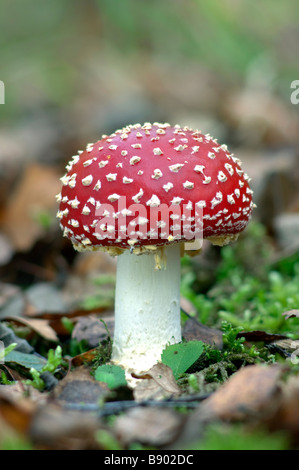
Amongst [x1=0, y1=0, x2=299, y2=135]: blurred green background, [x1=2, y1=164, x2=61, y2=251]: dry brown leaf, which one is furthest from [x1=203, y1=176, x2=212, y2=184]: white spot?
[x1=0, y1=0, x2=299, y2=135]: blurred green background

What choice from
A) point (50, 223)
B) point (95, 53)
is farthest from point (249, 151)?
point (95, 53)

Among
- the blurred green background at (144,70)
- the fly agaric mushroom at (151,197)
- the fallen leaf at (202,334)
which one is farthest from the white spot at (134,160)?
the blurred green background at (144,70)

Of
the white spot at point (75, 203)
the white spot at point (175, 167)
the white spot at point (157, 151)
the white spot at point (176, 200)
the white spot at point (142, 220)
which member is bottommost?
the white spot at point (142, 220)

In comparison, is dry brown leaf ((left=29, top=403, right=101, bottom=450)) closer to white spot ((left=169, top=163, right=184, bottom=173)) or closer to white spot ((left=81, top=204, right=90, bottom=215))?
white spot ((left=81, top=204, right=90, bottom=215))

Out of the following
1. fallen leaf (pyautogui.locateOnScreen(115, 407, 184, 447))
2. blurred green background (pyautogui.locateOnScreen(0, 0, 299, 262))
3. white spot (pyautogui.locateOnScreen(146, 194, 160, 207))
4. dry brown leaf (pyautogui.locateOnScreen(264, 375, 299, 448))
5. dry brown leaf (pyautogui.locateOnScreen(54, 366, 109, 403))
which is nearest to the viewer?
dry brown leaf (pyautogui.locateOnScreen(264, 375, 299, 448))

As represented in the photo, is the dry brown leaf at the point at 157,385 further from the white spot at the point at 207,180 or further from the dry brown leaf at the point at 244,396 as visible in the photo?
the white spot at the point at 207,180

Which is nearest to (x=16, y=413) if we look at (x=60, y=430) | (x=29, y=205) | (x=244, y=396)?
(x=60, y=430)
